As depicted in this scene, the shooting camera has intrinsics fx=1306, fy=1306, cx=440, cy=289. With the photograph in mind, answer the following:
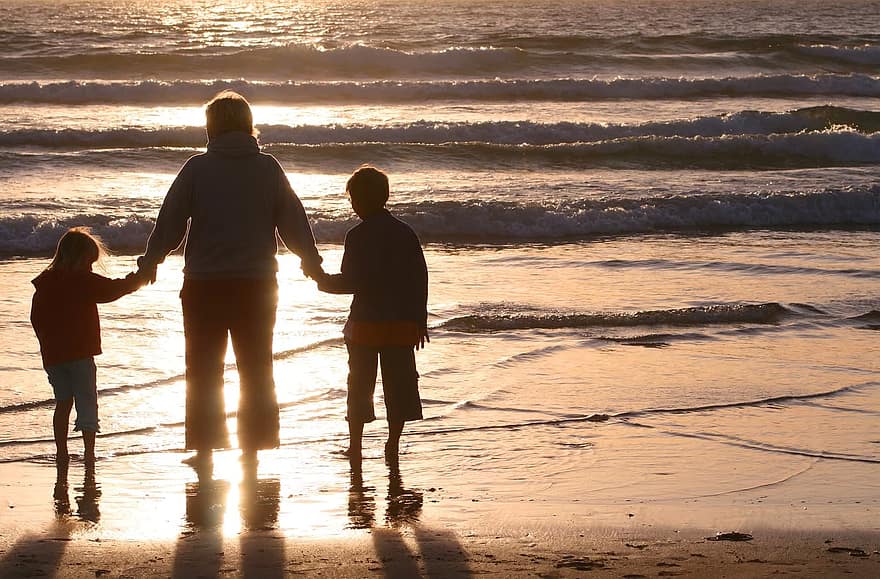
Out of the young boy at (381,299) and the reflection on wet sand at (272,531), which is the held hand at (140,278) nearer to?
the young boy at (381,299)

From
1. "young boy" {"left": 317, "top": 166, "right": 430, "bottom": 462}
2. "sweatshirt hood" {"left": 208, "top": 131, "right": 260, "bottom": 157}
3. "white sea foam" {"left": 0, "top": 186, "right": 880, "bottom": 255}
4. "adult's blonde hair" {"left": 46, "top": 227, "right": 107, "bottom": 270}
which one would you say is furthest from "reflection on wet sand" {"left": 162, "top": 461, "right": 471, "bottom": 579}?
"white sea foam" {"left": 0, "top": 186, "right": 880, "bottom": 255}

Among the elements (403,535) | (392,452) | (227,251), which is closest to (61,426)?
(227,251)

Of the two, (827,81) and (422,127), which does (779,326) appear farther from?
(827,81)

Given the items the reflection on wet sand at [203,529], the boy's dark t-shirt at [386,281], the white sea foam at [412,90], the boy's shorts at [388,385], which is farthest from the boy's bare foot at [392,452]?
the white sea foam at [412,90]

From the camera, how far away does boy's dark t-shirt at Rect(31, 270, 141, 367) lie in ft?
18.1

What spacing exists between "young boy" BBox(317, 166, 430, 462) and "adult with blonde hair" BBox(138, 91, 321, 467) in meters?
0.23

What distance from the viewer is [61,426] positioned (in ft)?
18.3

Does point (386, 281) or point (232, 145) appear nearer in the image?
point (232, 145)

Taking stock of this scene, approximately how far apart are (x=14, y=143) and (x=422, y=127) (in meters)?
6.58

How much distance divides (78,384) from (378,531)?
1.74 m

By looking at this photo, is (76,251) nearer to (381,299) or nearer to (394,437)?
(381,299)

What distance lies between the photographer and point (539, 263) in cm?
1170

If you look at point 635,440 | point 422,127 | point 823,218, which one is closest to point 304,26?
point 422,127

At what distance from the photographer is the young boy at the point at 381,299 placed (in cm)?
554
